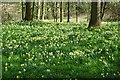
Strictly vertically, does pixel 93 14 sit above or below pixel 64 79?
above

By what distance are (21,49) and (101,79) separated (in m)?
4.48

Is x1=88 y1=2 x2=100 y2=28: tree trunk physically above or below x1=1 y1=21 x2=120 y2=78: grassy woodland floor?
above

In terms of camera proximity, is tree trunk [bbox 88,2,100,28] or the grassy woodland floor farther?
tree trunk [bbox 88,2,100,28]

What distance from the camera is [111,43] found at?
46.6ft

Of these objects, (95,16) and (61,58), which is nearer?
(61,58)

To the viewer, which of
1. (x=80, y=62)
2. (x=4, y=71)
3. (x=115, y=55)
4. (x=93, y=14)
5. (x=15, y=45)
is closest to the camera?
(x=4, y=71)

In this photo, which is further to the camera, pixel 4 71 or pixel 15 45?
pixel 15 45

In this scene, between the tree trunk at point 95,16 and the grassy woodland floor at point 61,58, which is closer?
the grassy woodland floor at point 61,58

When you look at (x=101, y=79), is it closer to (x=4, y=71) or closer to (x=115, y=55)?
(x=115, y=55)

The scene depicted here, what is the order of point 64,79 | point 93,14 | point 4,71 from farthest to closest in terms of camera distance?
point 93,14 < point 4,71 < point 64,79

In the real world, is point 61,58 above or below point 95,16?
below

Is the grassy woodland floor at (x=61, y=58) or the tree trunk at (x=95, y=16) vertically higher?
the tree trunk at (x=95, y=16)

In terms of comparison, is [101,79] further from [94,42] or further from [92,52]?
[94,42]

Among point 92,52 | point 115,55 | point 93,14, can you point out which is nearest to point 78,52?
point 92,52
